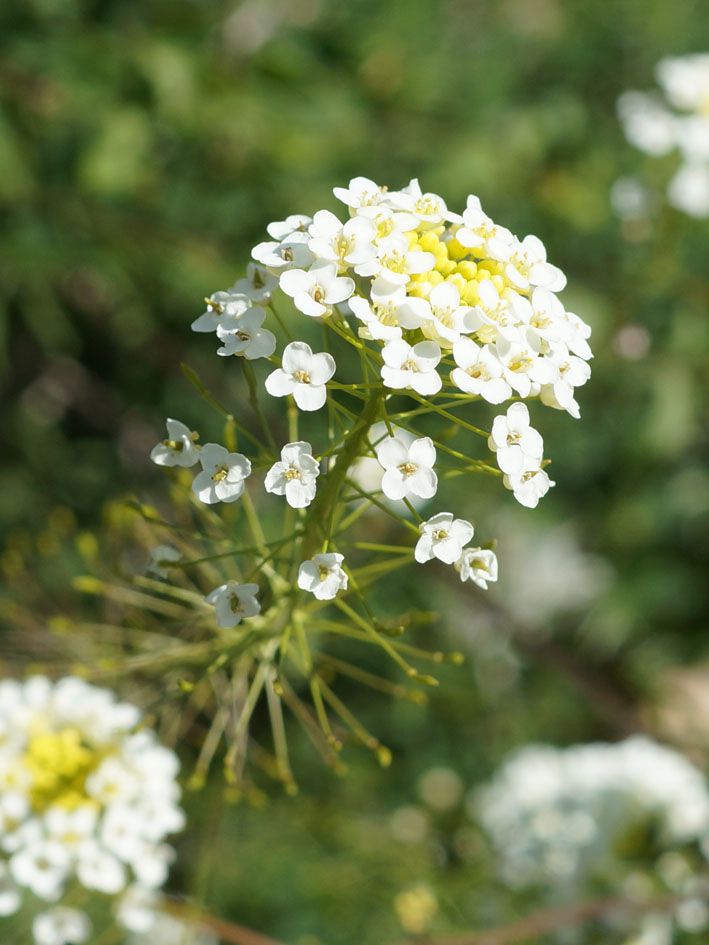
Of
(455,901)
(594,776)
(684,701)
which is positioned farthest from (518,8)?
(455,901)

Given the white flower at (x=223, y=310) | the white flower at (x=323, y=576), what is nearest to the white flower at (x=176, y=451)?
the white flower at (x=223, y=310)

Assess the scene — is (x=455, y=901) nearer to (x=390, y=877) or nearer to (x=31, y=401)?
(x=390, y=877)

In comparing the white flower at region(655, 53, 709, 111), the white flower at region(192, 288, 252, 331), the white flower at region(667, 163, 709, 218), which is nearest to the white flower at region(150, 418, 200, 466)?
the white flower at region(192, 288, 252, 331)

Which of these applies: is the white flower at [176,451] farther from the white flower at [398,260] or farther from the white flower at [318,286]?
the white flower at [398,260]

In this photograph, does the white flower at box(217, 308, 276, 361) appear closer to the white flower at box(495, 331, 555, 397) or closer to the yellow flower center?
the white flower at box(495, 331, 555, 397)

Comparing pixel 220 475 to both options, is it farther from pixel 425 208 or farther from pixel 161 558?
pixel 425 208

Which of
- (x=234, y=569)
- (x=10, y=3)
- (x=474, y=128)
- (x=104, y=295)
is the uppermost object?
(x=474, y=128)
